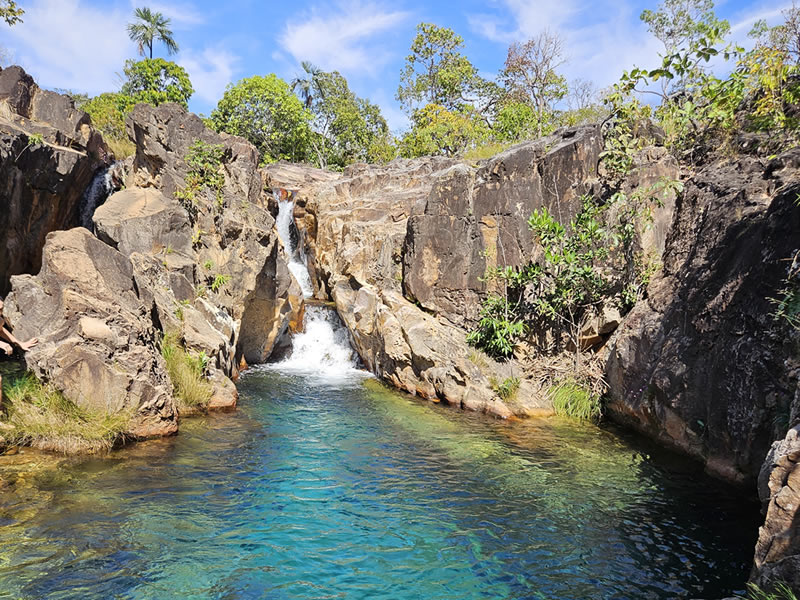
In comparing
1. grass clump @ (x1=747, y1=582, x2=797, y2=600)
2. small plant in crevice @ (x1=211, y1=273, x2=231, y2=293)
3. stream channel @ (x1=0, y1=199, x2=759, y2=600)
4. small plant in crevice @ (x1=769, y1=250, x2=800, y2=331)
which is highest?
small plant in crevice @ (x1=769, y1=250, x2=800, y2=331)

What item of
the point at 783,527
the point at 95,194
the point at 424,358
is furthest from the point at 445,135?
the point at 783,527

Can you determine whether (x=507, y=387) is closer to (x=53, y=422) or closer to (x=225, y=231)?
(x=53, y=422)

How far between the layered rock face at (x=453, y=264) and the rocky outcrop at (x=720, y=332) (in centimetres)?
292

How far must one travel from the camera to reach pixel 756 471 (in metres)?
6.82

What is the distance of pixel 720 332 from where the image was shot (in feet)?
25.5

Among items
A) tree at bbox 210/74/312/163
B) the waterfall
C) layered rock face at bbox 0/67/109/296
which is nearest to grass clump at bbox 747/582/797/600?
layered rock face at bbox 0/67/109/296

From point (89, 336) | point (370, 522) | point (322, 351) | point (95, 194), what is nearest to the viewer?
point (370, 522)

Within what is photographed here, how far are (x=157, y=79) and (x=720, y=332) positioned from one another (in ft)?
132

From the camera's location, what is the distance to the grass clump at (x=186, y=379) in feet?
35.4

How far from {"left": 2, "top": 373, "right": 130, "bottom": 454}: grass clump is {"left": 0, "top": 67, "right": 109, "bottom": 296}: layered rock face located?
8.55m

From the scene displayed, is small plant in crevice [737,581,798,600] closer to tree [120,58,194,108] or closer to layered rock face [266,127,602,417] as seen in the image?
layered rock face [266,127,602,417]

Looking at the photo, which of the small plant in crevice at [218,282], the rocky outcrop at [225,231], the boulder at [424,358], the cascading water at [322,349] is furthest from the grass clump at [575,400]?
the small plant in crevice at [218,282]

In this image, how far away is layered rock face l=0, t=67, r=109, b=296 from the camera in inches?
571

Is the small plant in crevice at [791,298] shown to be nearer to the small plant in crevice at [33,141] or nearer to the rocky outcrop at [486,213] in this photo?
the rocky outcrop at [486,213]
